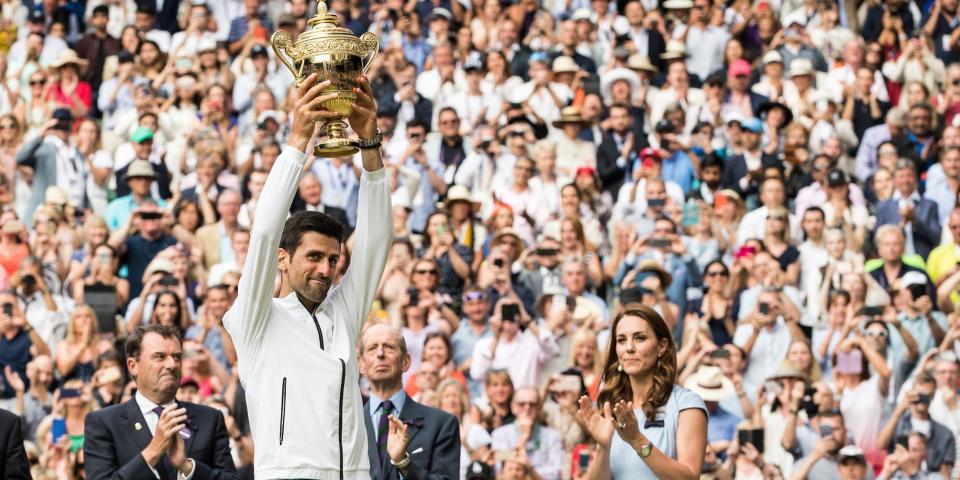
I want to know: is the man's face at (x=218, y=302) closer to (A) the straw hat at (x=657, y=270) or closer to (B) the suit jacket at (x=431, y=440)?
(A) the straw hat at (x=657, y=270)

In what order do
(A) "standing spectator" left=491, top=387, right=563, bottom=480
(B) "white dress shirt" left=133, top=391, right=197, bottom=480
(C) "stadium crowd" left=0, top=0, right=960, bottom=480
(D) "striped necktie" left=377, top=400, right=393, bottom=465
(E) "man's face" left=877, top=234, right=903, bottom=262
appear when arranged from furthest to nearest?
(E) "man's face" left=877, top=234, right=903, bottom=262
(C) "stadium crowd" left=0, top=0, right=960, bottom=480
(A) "standing spectator" left=491, top=387, right=563, bottom=480
(D) "striped necktie" left=377, top=400, right=393, bottom=465
(B) "white dress shirt" left=133, top=391, right=197, bottom=480

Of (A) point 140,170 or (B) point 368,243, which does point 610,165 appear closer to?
(A) point 140,170

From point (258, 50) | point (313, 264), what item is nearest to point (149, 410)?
point (313, 264)

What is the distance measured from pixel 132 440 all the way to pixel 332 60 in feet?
6.35

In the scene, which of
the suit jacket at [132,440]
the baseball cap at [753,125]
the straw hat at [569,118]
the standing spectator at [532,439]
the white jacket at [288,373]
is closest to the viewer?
the white jacket at [288,373]

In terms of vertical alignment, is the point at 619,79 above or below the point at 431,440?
above

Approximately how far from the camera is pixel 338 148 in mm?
6336

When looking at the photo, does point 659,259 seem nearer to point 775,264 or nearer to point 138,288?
point 775,264

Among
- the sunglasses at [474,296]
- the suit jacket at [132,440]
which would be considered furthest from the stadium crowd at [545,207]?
the suit jacket at [132,440]

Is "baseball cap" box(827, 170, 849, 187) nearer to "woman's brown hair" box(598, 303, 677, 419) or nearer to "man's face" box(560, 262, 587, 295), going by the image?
"man's face" box(560, 262, 587, 295)

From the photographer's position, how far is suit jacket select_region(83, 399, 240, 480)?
287 inches

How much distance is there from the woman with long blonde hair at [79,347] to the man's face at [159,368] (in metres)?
6.16

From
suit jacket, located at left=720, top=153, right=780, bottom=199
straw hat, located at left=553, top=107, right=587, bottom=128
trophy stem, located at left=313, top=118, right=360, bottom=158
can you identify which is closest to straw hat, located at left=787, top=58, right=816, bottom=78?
suit jacket, located at left=720, top=153, right=780, bottom=199

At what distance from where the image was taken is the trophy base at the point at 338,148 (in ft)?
20.7
